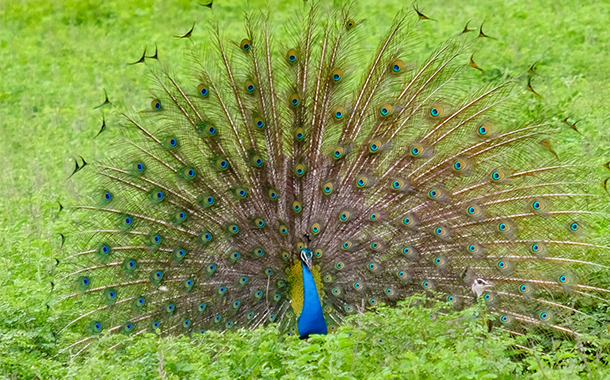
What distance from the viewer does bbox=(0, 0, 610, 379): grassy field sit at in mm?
3996

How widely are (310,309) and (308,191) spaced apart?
34.6 inches

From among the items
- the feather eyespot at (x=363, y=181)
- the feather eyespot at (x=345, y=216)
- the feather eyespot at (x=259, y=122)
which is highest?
the feather eyespot at (x=259, y=122)

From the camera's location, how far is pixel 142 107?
10680 mm

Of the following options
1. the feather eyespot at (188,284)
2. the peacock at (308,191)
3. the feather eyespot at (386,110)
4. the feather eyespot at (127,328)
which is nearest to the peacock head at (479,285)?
the peacock at (308,191)

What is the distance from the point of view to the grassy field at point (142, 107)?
4.00 meters

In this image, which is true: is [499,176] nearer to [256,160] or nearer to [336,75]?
[336,75]

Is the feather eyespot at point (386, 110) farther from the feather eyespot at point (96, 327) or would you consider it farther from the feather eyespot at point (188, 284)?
the feather eyespot at point (96, 327)

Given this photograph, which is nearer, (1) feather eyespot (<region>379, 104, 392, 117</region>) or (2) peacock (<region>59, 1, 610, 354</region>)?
(2) peacock (<region>59, 1, 610, 354</region>)

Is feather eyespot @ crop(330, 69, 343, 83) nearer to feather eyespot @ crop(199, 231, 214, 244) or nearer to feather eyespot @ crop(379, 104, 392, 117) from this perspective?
feather eyespot @ crop(379, 104, 392, 117)

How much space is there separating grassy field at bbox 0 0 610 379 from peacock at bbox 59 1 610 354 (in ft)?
2.06

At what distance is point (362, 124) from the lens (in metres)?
5.79

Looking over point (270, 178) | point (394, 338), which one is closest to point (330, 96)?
point (270, 178)

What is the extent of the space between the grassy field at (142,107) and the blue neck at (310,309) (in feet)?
2.14

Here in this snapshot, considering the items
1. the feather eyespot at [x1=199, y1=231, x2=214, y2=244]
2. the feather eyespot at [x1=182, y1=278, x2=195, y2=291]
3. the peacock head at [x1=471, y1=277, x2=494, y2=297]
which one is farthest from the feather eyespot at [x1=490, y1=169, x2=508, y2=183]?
the feather eyespot at [x1=182, y1=278, x2=195, y2=291]
